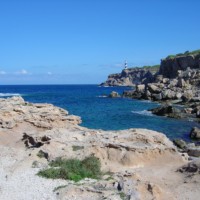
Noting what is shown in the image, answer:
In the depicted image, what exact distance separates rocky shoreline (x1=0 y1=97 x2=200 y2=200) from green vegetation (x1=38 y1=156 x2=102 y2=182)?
0.39m

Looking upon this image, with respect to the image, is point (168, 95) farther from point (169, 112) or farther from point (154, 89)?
point (169, 112)

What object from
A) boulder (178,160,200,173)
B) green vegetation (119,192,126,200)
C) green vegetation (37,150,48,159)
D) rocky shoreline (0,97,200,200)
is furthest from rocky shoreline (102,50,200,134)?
green vegetation (119,192,126,200)

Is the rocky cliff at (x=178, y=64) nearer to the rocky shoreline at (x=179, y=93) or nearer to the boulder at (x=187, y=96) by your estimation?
the rocky shoreline at (x=179, y=93)

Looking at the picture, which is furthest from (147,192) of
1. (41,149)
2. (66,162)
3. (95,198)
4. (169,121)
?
(169,121)

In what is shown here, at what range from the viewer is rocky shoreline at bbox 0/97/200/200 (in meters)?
15.8

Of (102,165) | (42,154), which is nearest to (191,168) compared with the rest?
(102,165)

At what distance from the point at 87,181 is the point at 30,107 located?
47.8 feet

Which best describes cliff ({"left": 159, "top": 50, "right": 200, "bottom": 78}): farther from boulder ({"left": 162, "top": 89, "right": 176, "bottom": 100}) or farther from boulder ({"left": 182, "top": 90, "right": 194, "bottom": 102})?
boulder ({"left": 182, "top": 90, "right": 194, "bottom": 102})

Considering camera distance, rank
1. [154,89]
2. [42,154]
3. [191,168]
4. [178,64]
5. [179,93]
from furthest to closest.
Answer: [178,64] < [154,89] < [179,93] < [42,154] < [191,168]

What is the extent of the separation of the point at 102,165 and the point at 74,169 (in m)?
1.82

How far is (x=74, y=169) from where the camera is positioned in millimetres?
18484

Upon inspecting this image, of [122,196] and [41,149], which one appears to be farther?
[41,149]

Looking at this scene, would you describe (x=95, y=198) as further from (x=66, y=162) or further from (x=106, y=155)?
(x=106, y=155)

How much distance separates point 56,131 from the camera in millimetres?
22938
